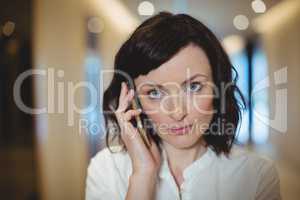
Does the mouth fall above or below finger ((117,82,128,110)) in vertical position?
below

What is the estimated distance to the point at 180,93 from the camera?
2.51ft

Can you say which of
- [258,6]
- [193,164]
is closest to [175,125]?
[193,164]

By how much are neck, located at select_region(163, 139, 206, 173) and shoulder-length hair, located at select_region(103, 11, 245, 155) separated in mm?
30

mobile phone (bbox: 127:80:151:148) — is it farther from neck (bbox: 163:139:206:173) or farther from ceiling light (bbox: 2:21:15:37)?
ceiling light (bbox: 2:21:15:37)

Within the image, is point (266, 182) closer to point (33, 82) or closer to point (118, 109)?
point (118, 109)

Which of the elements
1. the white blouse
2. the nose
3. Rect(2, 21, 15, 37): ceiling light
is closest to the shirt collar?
the white blouse

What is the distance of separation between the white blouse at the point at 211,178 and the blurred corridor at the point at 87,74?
34 mm

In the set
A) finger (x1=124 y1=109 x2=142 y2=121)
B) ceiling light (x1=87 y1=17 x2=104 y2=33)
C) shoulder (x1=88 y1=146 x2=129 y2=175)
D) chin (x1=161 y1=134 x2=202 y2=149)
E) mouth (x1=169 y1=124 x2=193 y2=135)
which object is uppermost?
ceiling light (x1=87 y1=17 x2=104 y2=33)

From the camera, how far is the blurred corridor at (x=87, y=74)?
2.71 ft

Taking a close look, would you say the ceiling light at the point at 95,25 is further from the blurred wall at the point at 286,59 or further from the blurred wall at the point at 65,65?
the blurred wall at the point at 286,59

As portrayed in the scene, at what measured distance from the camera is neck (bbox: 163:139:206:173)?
83 cm

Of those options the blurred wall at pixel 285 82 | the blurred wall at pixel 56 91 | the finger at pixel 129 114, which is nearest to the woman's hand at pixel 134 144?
the finger at pixel 129 114

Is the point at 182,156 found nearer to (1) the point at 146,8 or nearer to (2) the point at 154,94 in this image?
(2) the point at 154,94

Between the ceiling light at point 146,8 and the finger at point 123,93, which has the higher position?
the ceiling light at point 146,8
